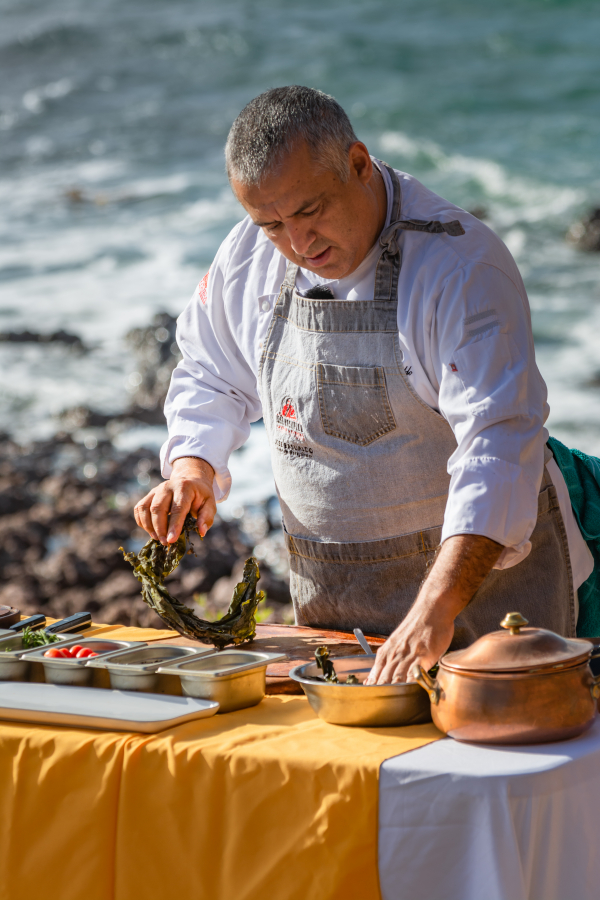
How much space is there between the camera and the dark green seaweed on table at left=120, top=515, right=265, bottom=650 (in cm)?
213

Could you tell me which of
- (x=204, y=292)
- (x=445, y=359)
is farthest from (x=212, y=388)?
(x=445, y=359)

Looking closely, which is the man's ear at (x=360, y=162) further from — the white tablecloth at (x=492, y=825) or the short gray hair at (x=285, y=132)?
the white tablecloth at (x=492, y=825)

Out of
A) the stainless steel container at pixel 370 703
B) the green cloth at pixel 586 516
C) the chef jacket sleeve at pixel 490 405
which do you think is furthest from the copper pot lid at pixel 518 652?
the green cloth at pixel 586 516

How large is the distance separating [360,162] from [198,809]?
4.36ft

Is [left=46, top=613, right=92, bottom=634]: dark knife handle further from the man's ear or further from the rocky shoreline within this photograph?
the rocky shoreline

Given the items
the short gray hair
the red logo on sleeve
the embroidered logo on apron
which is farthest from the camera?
the red logo on sleeve

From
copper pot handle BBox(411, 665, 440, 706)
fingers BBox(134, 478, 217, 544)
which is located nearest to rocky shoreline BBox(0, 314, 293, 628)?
fingers BBox(134, 478, 217, 544)

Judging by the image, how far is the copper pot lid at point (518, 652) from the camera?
148 centimetres

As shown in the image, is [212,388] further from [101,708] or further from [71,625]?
[101,708]

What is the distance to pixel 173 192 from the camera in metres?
17.7

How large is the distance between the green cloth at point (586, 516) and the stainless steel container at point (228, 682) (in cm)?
94

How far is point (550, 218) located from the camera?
597 inches

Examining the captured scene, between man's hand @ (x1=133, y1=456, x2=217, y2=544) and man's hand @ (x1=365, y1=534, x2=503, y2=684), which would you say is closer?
man's hand @ (x1=365, y1=534, x2=503, y2=684)

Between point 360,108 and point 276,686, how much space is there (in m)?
19.5
